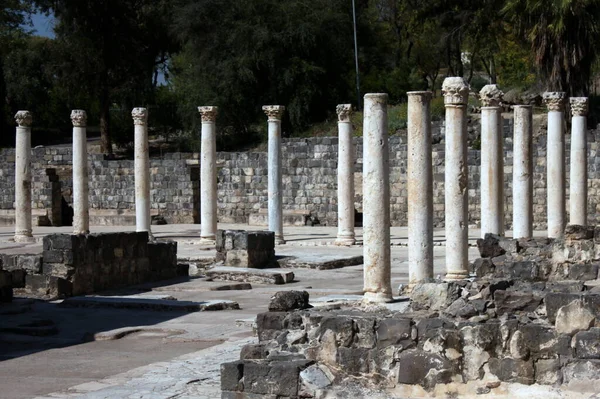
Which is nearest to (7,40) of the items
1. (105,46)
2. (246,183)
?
(105,46)

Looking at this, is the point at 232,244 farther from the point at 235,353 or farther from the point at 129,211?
the point at 129,211

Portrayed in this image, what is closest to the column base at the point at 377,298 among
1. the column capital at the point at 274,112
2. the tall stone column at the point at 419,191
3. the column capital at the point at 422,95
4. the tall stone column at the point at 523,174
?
the tall stone column at the point at 419,191

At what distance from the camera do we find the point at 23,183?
2780 cm

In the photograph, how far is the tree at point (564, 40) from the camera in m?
29.3

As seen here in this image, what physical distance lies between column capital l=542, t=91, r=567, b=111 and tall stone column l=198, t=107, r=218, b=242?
779cm

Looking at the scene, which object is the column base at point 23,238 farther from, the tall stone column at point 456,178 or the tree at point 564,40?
the tall stone column at point 456,178

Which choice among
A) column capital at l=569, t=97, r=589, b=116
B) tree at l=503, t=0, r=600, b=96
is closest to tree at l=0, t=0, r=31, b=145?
tree at l=503, t=0, r=600, b=96

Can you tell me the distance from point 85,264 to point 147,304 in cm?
251

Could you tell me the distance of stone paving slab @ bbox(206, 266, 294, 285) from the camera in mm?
19344

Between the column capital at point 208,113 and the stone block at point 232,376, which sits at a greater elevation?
the column capital at point 208,113

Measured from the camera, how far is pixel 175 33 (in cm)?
4575

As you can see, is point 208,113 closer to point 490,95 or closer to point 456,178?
point 490,95

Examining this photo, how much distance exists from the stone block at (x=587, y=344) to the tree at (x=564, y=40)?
2139cm

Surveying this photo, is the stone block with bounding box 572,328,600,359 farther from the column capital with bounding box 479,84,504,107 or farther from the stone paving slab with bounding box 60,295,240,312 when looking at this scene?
the column capital with bounding box 479,84,504,107
